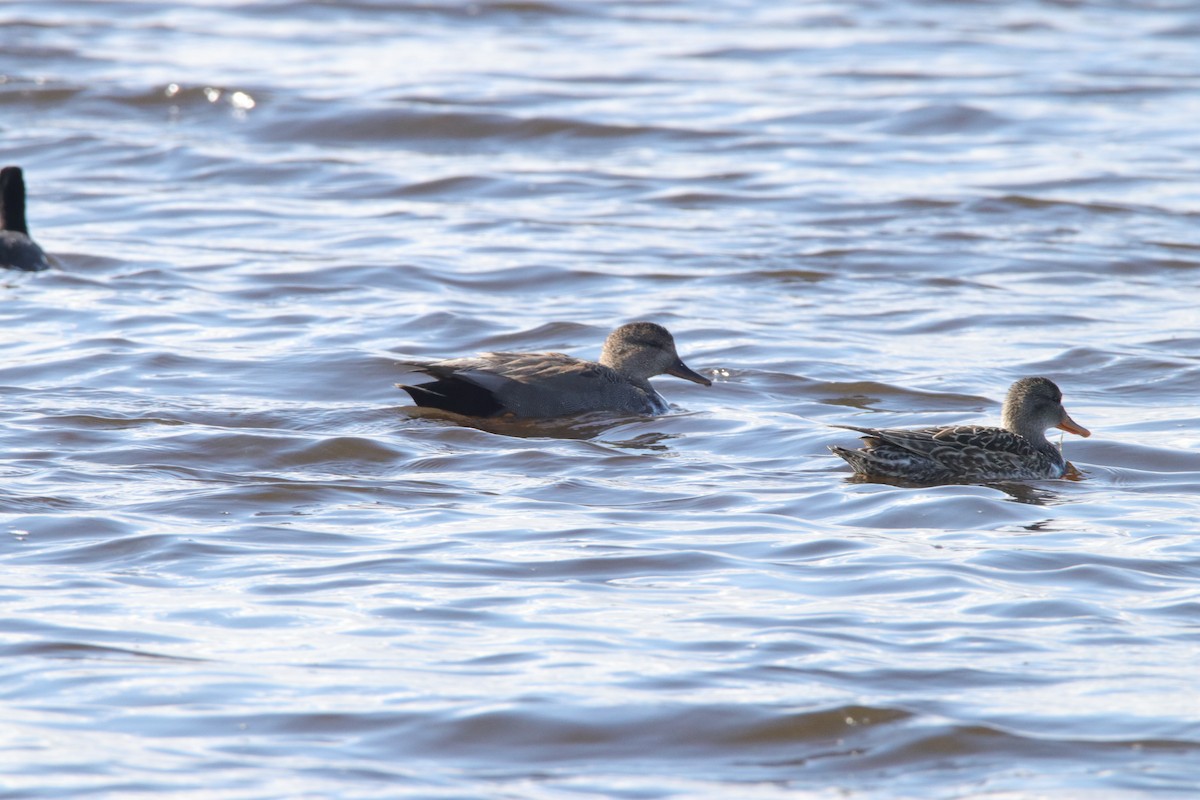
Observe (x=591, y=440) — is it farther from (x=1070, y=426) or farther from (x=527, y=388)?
(x=1070, y=426)

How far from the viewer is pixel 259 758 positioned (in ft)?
17.4

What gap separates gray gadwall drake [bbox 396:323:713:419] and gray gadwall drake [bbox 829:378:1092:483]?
6.09ft

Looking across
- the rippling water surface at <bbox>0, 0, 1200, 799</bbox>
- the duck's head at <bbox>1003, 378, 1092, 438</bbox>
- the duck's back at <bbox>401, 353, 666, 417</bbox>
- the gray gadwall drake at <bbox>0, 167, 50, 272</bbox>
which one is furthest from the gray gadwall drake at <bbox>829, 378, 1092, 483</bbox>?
the gray gadwall drake at <bbox>0, 167, 50, 272</bbox>

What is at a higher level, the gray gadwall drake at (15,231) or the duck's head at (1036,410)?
the gray gadwall drake at (15,231)

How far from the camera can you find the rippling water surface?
556cm

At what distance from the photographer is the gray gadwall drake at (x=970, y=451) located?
877 centimetres

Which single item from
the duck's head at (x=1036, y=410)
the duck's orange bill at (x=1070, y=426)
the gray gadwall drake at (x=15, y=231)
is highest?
the gray gadwall drake at (x=15, y=231)

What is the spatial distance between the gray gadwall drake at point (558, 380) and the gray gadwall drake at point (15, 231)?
4.44m

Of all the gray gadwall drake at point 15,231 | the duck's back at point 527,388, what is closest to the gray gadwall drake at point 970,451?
the duck's back at point 527,388

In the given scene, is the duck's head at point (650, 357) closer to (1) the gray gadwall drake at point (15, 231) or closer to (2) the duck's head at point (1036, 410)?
(2) the duck's head at point (1036, 410)

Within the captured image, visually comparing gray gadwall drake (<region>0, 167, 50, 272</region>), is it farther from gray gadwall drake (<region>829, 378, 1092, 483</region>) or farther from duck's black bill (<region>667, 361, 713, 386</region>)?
gray gadwall drake (<region>829, 378, 1092, 483</region>)

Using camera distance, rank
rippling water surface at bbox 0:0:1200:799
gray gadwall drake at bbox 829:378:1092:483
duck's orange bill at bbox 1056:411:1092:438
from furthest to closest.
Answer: duck's orange bill at bbox 1056:411:1092:438 → gray gadwall drake at bbox 829:378:1092:483 → rippling water surface at bbox 0:0:1200:799

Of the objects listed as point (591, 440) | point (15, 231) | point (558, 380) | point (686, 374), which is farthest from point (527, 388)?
point (15, 231)

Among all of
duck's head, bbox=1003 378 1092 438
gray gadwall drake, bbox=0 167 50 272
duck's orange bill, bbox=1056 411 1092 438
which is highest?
gray gadwall drake, bbox=0 167 50 272
